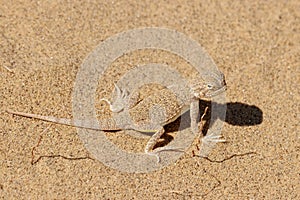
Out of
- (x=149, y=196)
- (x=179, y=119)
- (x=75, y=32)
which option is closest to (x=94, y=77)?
(x=75, y=32)

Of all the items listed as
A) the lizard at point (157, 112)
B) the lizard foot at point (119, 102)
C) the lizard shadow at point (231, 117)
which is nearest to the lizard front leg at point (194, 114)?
the lizard at point (157, 112)

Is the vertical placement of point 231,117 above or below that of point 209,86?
below

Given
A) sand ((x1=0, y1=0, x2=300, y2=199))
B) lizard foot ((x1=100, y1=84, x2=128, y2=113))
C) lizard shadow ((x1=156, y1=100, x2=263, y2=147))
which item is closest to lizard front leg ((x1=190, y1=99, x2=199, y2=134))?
lizard shadow ((x1=156, y1=100, x2=263, y2=147))

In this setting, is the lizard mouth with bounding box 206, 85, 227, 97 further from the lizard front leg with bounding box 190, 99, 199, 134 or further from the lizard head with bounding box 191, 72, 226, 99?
the lizard front leg with bounding box 190, 99, 199, 134

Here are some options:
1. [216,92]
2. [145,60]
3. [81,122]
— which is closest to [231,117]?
[216,92]

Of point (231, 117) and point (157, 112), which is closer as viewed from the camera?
point (157, 112)

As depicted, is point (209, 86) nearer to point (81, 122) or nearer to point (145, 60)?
point (145, 60)

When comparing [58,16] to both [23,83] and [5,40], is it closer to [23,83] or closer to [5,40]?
[5,40]
